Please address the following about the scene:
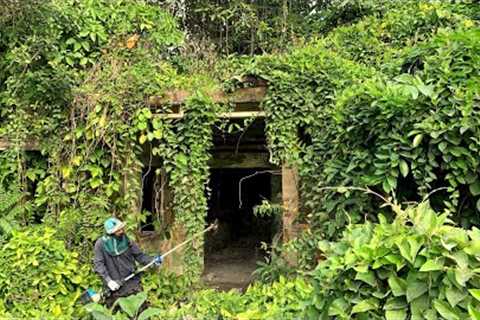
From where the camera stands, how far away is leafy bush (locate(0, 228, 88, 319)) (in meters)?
5.17

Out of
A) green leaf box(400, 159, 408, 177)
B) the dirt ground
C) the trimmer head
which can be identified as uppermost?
green leaf box(400, 159, 408, 177)

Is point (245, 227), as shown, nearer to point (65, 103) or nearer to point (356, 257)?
point (65, 103)

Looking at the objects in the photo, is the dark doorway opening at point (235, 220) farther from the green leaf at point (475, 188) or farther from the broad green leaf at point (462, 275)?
the broad green leaf at point (462, 275)

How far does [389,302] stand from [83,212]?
182 inches

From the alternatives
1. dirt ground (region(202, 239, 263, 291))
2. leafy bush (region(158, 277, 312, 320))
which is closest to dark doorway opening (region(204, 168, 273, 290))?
dirt ground (region(202, 239, 263, 291))

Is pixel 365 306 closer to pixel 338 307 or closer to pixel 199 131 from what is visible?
pixel 338 307

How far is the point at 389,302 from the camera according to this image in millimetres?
1997

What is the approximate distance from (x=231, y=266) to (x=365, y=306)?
8.39 m

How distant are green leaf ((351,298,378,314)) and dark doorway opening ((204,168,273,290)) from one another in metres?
8.48

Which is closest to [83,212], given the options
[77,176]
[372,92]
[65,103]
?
[77,176]

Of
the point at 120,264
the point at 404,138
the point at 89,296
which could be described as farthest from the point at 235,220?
the point at 404,138

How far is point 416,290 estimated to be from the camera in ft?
6.36

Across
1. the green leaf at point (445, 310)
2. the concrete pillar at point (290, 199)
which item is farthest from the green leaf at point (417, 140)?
the concrete pillar at point (290, 199)

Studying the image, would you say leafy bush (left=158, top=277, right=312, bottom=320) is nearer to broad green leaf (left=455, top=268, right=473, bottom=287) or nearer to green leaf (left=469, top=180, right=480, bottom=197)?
green leaf (left=469, top=180, right=480, bottom=197)
